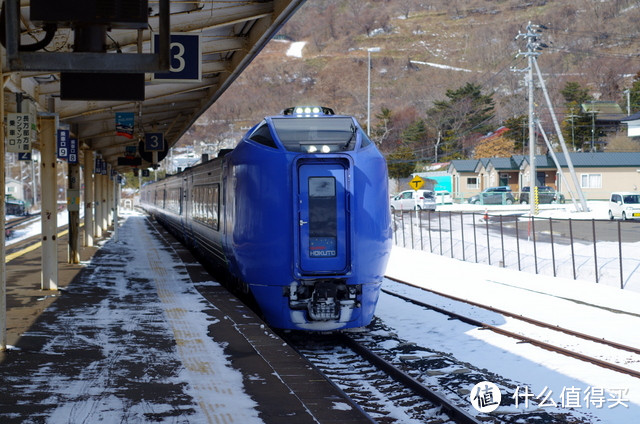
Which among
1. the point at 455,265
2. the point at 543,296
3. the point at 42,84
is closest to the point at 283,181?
the point at 42,84

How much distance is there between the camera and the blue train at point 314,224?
35.3 feet


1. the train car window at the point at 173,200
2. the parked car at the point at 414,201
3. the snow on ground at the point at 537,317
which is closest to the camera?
the snow on ground at the point at 537,317

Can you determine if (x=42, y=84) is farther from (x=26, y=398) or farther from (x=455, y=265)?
(x=455, y=265)

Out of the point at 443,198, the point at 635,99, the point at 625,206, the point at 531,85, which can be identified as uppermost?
the point at 635,99

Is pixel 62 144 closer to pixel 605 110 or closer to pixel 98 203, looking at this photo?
pixel 98 203

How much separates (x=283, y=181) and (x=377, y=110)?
158604mm

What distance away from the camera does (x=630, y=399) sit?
28.3 feet

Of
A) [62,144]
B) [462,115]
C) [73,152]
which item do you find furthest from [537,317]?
[462,115]

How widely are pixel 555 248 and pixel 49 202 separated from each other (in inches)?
730

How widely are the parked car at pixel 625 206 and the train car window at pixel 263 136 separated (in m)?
30.8

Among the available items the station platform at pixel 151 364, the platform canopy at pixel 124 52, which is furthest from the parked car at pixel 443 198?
the station platform at pixel 151 364

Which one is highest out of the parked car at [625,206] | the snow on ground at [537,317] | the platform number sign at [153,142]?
the platform number sign at [153,142]

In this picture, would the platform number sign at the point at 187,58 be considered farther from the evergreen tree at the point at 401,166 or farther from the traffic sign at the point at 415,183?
the evergreen tree at the point at 401,166

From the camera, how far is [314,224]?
35.3 feet
